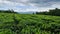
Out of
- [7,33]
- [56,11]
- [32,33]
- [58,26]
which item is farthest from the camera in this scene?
[56,11]

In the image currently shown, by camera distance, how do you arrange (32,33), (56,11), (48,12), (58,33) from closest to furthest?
(32,33), (58,33), (56,11), (48,12)

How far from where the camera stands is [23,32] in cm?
3725

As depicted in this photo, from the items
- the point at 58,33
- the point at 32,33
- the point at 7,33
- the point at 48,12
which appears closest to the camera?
the point at 7,33

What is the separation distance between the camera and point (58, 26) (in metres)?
45.6

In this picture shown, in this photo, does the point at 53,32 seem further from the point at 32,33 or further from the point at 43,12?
the point at 43,12

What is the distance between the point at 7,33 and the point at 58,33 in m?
11.7

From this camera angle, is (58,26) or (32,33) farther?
(58,26)

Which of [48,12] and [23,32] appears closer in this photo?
[23,32]

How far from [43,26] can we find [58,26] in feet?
11.9

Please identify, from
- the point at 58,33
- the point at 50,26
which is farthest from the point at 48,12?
the point at 58,33

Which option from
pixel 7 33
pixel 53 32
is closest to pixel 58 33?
pixel 53 32

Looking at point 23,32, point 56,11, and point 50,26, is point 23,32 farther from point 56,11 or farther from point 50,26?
point 56,11

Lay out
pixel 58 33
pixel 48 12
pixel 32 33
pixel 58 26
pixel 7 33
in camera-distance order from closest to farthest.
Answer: pixel 7 33 < pixel 32 33 < pixel 58 33 < pixel 58 26 < pixel 48 12

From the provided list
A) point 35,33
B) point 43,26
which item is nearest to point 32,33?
point 35,33
